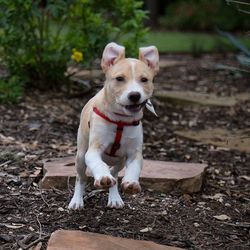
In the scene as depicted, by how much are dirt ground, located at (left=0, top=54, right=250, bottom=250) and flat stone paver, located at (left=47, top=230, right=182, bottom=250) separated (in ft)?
0.58

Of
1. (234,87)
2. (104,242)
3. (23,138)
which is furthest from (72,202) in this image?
(234,87)

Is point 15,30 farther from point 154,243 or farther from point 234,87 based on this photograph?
point 234,87

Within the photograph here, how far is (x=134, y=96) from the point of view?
329 centimetres

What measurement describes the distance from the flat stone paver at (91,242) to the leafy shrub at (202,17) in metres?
18.3

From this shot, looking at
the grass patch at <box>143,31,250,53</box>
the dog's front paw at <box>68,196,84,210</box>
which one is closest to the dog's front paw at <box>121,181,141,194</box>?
the dog's front paw at <box>68,196,84,210</box>

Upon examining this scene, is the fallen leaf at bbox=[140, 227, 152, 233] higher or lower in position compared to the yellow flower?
lower

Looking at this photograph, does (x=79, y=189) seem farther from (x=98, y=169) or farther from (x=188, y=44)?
(x=188, y=44)

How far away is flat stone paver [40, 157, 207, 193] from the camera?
431cm

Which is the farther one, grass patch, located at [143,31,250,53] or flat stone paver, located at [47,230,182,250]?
grass patch, located at [143,31,250,53]

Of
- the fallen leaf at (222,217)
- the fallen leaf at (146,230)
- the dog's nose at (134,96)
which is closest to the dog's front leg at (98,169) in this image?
the dog's nose at (134,96)

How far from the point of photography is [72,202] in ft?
12.8

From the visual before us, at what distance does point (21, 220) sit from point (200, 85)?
21.0 ft

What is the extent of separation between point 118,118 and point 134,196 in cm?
87

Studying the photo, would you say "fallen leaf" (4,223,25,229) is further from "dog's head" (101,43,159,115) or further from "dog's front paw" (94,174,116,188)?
"dog's head" (101,43,159,115)
